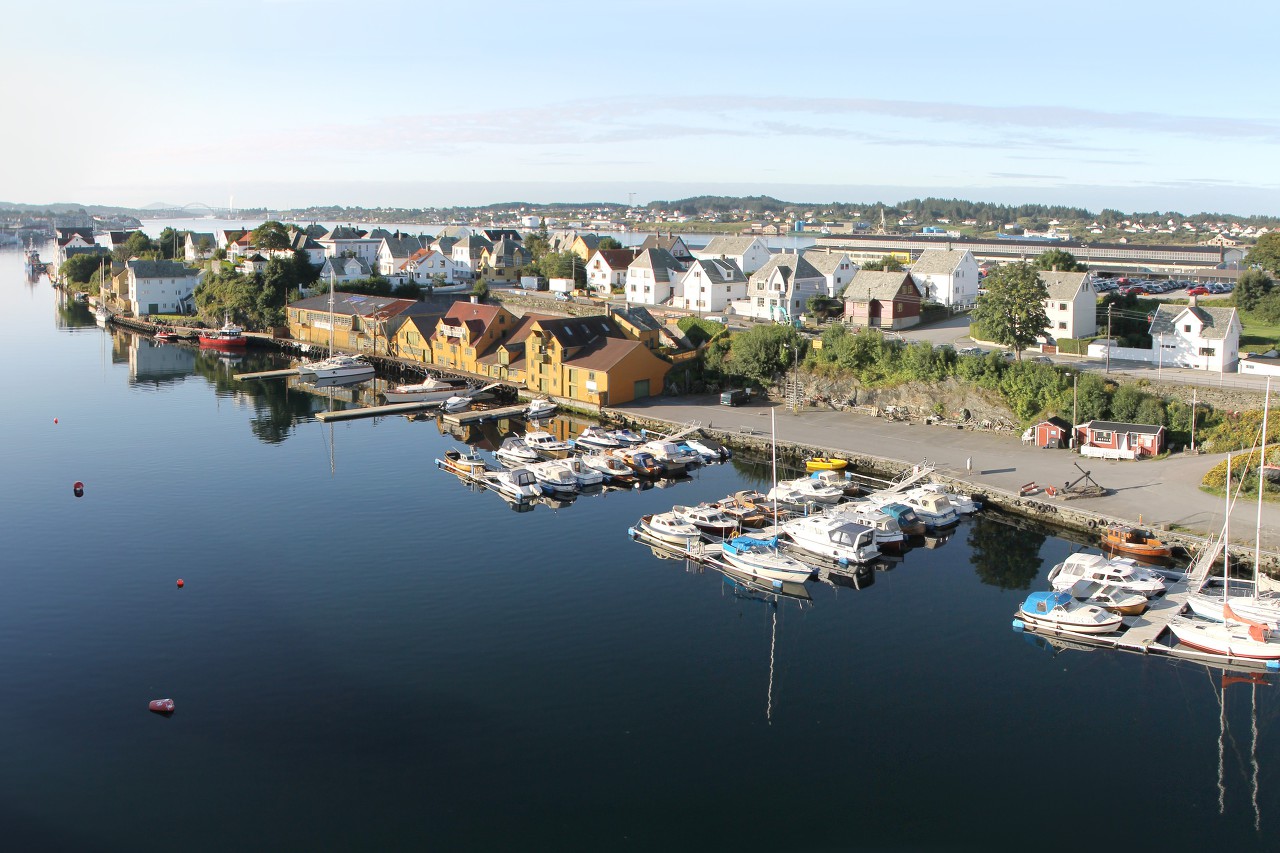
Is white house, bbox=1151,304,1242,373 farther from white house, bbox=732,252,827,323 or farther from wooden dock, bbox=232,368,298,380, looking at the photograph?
wooden dock, bbox=232,368,298,380

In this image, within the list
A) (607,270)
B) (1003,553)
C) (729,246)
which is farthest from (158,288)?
(1003,553)

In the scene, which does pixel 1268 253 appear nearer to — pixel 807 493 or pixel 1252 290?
pixel 1252 290

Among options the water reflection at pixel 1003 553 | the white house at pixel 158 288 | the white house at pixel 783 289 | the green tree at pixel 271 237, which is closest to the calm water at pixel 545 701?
the water reflection at pixel 1003 553

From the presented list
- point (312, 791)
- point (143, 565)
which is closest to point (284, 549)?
point (143, 565)

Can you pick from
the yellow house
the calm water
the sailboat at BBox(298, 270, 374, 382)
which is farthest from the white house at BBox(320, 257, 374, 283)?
the calm water

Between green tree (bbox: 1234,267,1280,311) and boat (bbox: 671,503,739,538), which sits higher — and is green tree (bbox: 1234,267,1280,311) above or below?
above

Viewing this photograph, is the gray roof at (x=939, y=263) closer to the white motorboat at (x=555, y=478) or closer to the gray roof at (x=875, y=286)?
the gray roof at (x=875, y=286)
